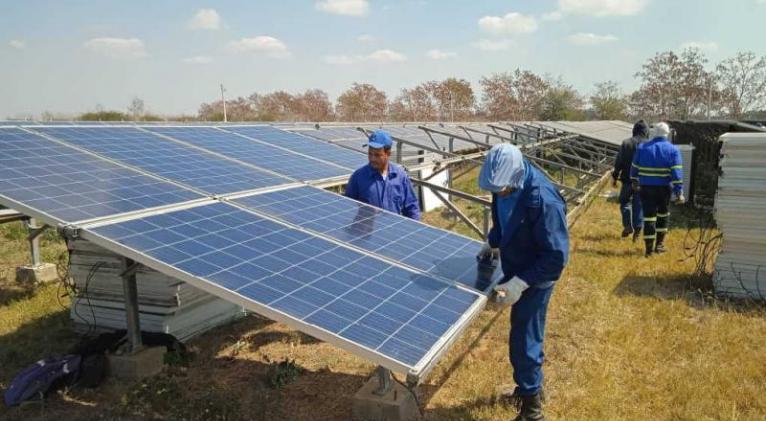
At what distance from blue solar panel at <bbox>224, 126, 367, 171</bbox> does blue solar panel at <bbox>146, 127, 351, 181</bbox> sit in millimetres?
369

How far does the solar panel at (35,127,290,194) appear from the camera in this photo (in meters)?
5.27

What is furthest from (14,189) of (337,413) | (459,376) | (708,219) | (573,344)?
(708,219)

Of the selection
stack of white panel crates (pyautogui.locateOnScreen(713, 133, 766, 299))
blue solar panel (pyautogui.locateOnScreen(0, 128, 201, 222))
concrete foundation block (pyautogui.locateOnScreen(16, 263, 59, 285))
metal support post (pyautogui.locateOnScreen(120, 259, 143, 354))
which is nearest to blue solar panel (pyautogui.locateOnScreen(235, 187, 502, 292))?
blue solar panel (pyautogui.locateOnScreen(0, 128, 201, 222))

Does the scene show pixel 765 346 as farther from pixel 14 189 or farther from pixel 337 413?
pixel 14 189

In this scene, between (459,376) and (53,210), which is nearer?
(53,210)

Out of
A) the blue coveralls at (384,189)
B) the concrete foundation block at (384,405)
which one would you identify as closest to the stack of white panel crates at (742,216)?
the blue coveralls at (384,189)

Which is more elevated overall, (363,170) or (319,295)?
(363,170)

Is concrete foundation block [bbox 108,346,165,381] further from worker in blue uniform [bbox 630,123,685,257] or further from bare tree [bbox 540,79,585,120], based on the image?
bare tree [bbox 540,79,585,120]

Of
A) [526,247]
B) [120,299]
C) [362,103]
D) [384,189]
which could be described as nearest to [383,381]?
[526,247]

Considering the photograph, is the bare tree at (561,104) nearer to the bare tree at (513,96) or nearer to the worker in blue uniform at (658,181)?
the bare tree at (513,96)

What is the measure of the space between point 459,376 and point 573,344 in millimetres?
1540

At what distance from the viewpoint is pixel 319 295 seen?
11.4 ft

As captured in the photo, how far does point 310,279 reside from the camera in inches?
144

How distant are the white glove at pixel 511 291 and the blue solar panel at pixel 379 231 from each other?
326 mm
